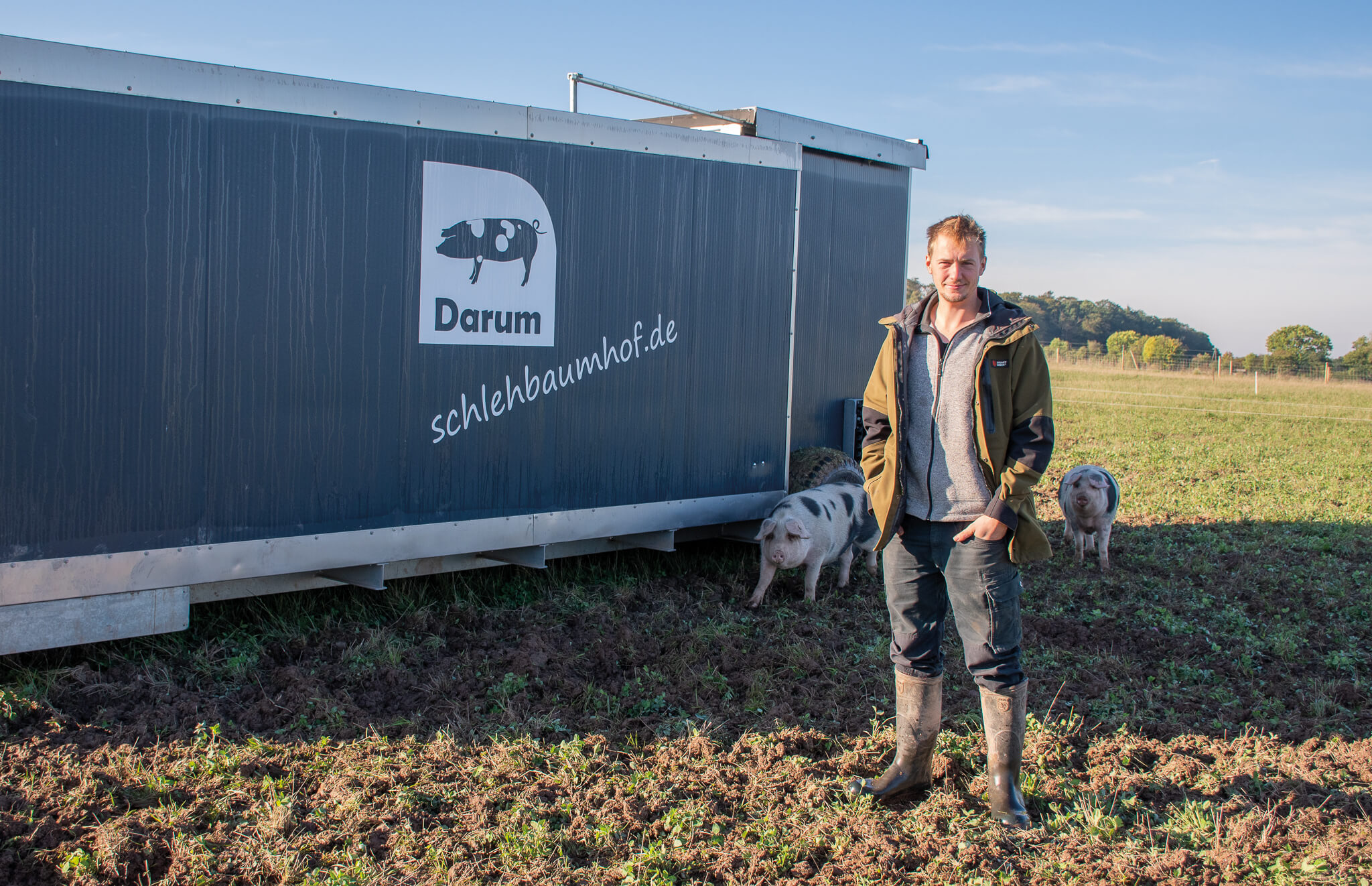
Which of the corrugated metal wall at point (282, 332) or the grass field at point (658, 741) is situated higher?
the corrugated metal wall at point (282, 332)

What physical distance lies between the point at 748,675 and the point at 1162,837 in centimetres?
222

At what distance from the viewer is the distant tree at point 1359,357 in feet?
121

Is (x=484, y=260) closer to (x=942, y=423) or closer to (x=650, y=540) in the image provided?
(x=650, y=540)

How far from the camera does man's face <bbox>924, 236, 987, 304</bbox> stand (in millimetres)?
3701

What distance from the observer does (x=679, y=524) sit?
7246 mm

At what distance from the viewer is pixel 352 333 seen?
18.2ft

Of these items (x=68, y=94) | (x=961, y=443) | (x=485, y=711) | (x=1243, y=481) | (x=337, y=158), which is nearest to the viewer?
(x=961, y=443)

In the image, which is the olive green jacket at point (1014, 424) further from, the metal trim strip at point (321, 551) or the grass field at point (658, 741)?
the metal trim strip at point (321, 551)

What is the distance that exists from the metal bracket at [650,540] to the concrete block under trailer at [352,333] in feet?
0.09

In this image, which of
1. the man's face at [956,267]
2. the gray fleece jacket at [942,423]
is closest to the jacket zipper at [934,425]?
the gray fleece jacket at [942,423]

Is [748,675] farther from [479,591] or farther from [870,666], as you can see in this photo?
[479,591]

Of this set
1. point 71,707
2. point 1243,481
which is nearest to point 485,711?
point 71,707

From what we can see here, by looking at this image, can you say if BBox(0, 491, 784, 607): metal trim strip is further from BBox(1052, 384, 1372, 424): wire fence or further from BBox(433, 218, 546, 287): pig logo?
BBox(1052, 384, 1372, 424): wire fence

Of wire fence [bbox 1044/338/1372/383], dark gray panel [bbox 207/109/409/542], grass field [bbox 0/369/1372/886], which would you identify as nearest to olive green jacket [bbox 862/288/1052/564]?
grass field [bbox 0/369/1372/886]
